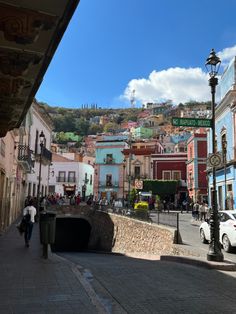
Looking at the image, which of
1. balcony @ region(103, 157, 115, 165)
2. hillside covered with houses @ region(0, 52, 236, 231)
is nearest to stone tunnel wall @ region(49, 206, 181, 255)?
hillside covered with houses @ region(0, 52, 236, 231)

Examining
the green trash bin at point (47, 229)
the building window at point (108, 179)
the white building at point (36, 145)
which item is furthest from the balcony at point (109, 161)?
the green trash bin at point (47, 229)

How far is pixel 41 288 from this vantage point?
7.07m

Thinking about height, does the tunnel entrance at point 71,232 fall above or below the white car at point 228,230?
below

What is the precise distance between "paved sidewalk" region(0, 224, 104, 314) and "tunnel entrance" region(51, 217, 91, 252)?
23.2m

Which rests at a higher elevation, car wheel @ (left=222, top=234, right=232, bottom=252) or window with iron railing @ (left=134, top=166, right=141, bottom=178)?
window with iron railing @ (left=134, top=166, right=141, bottom=178)

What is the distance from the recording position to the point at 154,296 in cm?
683

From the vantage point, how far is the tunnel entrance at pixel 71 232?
3419 centimetres

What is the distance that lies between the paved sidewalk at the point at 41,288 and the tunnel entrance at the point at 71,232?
23219 mm

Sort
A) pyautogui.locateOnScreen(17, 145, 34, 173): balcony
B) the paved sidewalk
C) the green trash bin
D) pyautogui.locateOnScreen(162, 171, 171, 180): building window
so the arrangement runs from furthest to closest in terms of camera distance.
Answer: pyautogui.locateOnScreen(162, 171, 171, 180): building window, pyautogui.locateOnScreen(17, 145, 34, 173): balcony, the green trash bin, the paved sidewalk

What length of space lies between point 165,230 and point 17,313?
35.2ft

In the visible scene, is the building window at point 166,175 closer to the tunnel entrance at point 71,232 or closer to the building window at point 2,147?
the tunnel entrance at point 71,232

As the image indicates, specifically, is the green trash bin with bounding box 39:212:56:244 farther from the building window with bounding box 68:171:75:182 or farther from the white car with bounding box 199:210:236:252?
the building window with bounding box 68:171:75:182

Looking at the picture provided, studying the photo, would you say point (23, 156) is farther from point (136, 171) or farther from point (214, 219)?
point (136, 171)

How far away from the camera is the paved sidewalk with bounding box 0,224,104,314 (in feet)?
19.0
